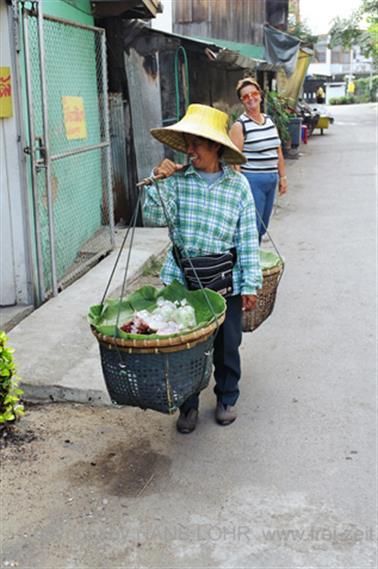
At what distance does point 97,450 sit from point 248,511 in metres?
1.01

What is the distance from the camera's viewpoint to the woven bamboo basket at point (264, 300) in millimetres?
4609

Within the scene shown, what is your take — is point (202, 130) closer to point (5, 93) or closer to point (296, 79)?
point (5, 93)

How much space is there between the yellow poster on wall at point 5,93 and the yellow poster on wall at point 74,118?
1349 millimetres

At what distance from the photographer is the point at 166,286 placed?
3986 millimetres

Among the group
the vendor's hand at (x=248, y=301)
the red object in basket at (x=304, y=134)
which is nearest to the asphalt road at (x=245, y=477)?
the vendor's hand at (x=248, y=301)

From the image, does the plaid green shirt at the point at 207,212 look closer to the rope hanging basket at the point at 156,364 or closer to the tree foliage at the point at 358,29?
the rope hanging basket at the point at 156,364

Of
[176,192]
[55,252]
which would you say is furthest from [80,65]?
[176,192]

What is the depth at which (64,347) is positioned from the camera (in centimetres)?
521

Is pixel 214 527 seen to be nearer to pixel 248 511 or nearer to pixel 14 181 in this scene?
pixel 248 511

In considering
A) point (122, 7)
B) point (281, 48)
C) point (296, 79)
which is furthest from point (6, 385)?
point (296, 79)

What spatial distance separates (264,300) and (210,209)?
1.01 metres

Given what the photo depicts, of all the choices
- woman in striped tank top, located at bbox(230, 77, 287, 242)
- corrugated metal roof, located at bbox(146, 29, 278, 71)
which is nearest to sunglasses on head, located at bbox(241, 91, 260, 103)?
woman in striped tank top, located at bbox(230, 77, 287, 242)

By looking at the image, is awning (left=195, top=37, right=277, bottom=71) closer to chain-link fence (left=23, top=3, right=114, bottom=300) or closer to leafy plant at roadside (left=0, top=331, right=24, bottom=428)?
chain-link fence (left=23, top=3, right=114, bottom=300)

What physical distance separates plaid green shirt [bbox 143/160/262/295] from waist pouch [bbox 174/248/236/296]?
1.7 inches
